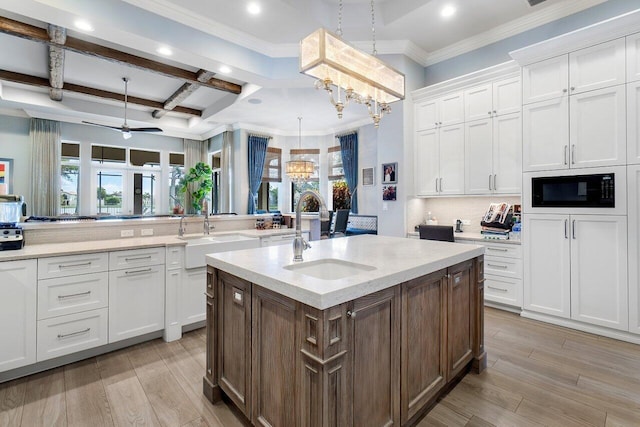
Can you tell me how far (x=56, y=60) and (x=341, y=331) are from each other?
5.63 meters

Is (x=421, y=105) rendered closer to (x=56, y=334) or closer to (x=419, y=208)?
(x=419, y=208)

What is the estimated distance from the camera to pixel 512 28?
377 centimetres

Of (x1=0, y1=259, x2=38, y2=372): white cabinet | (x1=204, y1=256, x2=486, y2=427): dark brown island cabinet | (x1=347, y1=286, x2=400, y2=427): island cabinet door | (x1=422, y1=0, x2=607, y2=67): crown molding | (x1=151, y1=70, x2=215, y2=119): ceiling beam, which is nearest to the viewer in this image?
(x1=204, y1=256, x2=486, y2=427): dark brown island cabinet

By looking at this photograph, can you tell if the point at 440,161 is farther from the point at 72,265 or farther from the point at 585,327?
the point at 72,265

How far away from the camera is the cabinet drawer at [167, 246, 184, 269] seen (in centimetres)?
290

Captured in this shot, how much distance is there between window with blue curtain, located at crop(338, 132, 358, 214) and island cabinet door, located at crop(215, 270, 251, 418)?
5.36 metres

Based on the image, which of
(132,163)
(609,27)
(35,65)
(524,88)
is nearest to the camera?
(609,27)

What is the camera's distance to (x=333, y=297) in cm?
119

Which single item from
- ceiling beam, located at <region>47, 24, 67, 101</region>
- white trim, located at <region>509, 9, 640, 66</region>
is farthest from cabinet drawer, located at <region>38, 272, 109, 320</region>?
white trim, located at <region>509, 9, 640, 66</region>

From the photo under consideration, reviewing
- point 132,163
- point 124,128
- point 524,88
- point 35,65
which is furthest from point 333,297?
point 132,163

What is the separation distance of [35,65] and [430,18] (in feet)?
19.6

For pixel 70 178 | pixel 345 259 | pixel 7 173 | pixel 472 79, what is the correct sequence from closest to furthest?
pixel 345 259 → pixel 472 79 → pixel 7 173 → pixel 70 178

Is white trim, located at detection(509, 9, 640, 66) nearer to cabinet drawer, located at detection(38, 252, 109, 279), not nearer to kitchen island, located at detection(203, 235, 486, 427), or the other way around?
kitchen island, located at detection(203, 235, 486, 427)

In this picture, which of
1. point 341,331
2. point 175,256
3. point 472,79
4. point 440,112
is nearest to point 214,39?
point 175,256
